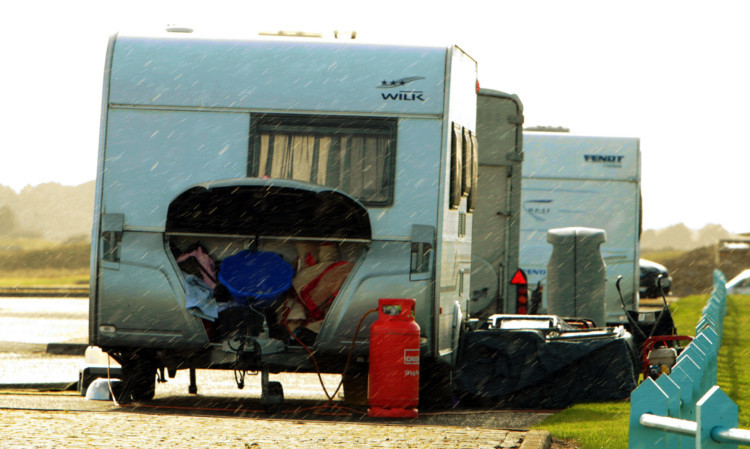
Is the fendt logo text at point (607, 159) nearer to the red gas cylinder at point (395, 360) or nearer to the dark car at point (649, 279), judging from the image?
the red gas cylinder at point (395, 360)

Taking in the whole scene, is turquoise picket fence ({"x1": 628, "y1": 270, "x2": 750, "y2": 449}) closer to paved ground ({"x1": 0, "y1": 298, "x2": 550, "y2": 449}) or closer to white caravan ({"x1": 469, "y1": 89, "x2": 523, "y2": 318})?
paved ground ({"x1": 0, "y1": 298, "x2": 550, "y2": 449})

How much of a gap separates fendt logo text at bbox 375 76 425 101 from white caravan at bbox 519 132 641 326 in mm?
7628

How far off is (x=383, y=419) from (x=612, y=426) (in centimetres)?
197

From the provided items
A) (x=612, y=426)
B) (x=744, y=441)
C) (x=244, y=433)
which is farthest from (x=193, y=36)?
(x=744, y=441)

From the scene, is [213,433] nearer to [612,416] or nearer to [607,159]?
[612,416]

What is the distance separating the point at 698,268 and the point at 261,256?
183 feet

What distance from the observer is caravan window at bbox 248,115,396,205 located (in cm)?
993

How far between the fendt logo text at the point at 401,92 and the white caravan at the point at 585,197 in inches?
300

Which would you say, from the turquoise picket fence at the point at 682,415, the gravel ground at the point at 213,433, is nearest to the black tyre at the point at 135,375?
the gravel ground at the point at 213,433

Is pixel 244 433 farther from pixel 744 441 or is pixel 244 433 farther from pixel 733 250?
pixel 733 250

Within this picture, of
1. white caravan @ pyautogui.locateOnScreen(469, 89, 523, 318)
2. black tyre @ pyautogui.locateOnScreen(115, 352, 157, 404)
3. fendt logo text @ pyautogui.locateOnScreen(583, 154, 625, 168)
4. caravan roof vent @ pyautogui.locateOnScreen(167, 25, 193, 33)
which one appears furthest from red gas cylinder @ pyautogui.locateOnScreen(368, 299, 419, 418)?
fendt logo text @ pyautogui.locateOnScreen(583, 154, 625, 168)

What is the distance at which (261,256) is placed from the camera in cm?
991

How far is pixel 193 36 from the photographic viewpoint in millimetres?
10312

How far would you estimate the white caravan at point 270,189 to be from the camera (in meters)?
9.70
